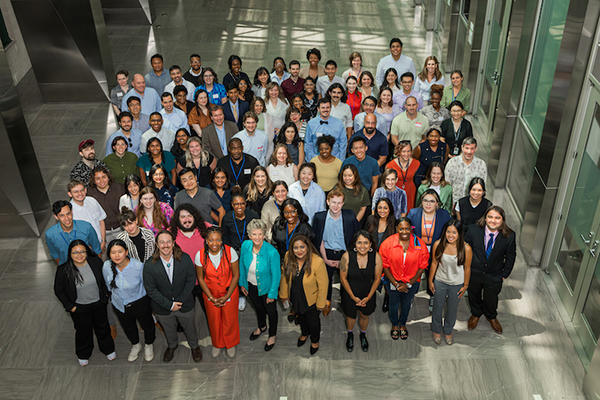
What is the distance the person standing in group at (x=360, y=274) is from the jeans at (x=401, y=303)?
319 mm

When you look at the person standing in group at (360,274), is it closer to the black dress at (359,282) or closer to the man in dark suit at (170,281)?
the black dress at (359,282)

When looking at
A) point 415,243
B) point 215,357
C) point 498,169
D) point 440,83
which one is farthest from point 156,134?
point 498,169

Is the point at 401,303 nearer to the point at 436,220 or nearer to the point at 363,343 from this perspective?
the point at 363,343

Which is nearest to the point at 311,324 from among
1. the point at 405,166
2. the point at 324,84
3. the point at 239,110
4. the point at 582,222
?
the point at 405,166

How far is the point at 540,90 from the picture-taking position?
321 inches

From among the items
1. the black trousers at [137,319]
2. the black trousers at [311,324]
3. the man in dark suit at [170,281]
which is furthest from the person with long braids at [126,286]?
the black trousers at [311,324]

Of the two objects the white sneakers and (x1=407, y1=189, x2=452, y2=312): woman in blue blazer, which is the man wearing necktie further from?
the white sneakers

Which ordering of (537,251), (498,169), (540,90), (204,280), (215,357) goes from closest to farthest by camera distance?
(204,280), (215,357), (537,251), (540,90), (498,169)

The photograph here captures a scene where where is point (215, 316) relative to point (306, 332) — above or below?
above

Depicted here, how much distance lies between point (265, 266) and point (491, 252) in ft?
8.06

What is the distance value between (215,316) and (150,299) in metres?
0.72

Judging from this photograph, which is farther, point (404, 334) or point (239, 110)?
point (239, 110)

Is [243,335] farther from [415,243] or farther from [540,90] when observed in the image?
[540,90]

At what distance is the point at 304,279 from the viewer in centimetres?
581
